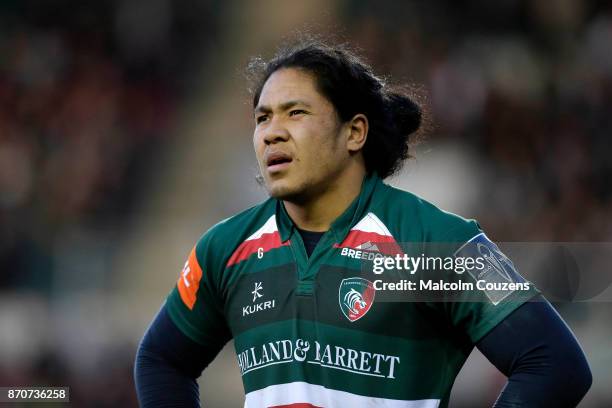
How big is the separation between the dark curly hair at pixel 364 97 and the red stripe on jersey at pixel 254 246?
0.45 metres

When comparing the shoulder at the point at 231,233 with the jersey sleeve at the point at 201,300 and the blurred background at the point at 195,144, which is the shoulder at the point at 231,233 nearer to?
the jersey sleeve at the point at 201,300

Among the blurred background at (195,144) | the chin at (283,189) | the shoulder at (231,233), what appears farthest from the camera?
the blurred background at (195,144)

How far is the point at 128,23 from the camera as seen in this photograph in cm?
1016

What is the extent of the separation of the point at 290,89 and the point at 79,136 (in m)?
5.88

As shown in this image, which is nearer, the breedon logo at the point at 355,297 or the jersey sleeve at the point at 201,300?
the breedon logo at the point at 355,297

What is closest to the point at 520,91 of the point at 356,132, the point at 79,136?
the point at 79,136

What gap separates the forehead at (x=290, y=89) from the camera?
3523 mm

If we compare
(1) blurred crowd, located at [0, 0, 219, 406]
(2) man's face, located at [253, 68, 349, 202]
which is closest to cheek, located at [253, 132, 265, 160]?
(2) man's face, located at [253, 68, 349, 202]

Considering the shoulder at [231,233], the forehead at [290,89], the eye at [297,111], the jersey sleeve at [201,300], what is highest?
the forehead at [290,89]

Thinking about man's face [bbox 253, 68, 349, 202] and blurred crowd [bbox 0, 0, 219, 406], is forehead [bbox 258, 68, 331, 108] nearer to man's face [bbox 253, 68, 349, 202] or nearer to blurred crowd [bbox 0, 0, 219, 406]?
man's face [bbox 253, 68, 349, 202]

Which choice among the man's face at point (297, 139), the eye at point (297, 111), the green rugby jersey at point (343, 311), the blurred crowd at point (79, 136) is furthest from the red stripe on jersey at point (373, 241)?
the blurred crowd at point (79, 136)

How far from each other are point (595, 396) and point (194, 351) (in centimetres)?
394

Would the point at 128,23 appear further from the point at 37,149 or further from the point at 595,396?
the point at 595,396

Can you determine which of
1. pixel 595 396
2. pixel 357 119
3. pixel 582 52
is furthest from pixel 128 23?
pixel 357 119
